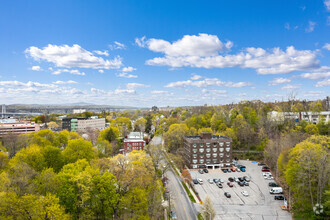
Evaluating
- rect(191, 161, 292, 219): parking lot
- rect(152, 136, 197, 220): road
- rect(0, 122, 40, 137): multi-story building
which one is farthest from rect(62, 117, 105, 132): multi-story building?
rect(191, 161, 292, 219): parking lot

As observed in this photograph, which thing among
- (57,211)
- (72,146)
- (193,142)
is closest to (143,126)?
(193,142)

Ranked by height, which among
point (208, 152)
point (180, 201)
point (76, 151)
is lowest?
point (180, 201)

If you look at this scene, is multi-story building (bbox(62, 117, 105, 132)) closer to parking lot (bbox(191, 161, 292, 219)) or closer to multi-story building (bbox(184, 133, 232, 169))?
multi-story building (bbox(184, 133, 232, 169))

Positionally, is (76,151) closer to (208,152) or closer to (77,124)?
(208,152)

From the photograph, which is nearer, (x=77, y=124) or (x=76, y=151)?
(x=76, y=151)

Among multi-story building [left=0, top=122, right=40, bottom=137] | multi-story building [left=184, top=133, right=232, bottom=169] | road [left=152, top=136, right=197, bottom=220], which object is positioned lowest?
road [left=152, top=136, right=197, bottom=220]

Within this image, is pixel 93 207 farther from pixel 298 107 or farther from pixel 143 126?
pixel 298 107

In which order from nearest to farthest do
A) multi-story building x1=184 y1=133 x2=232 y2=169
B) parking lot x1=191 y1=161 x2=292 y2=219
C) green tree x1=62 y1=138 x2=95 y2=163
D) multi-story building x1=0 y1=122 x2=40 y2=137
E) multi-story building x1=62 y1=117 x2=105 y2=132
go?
parking lot x1=191 y1=161 x2=292 y2=219
green tree x1=62 y1=138 x2=95 y2=163
multi-story building x1=184 y1=133 x2=232 y2=169
multi-story building x1=0 y1=122 x2=40 y2=137
multi-story building x1=62 y1=117 x2=105 y2=132

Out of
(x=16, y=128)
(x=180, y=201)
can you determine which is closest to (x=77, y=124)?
(x=16, y=128)
